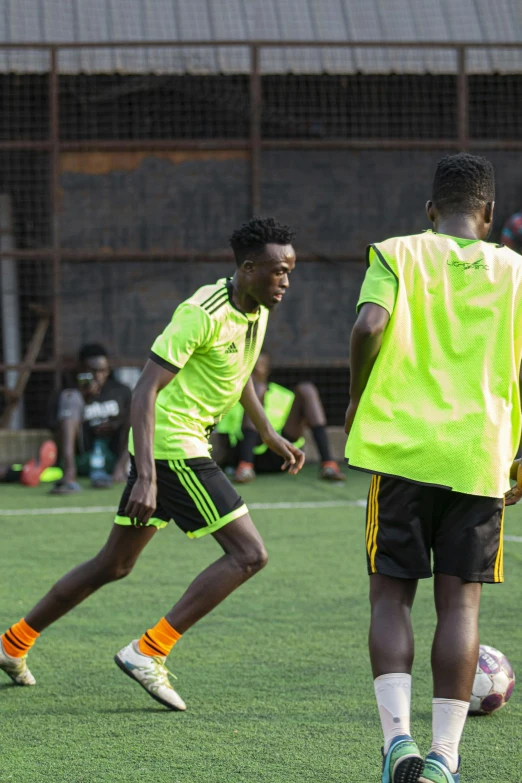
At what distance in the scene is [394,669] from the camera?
3.24 m

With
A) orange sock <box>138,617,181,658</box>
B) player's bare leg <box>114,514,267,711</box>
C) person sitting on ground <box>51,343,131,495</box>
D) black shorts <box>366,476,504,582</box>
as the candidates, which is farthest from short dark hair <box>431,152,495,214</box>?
person sitting on ground <box>51,343,131,495</box>

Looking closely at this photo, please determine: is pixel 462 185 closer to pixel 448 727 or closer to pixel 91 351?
pixel 448 727

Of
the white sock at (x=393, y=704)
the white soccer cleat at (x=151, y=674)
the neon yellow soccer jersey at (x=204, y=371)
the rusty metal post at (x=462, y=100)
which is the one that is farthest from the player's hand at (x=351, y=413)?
the rusty metal post at (x=462, y=100)

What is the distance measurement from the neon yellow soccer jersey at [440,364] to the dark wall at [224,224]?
885 centimetres

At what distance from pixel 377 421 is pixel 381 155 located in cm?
951

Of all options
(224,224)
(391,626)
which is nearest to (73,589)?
(391,626)

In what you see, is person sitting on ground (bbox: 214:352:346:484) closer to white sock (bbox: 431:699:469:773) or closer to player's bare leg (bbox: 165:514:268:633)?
player's bare leg (bbox: 165:514:268:633)

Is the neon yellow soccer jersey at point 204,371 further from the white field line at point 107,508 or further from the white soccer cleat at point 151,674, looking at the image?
the white field line at point 107,508

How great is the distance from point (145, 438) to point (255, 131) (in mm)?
Answer: 8499

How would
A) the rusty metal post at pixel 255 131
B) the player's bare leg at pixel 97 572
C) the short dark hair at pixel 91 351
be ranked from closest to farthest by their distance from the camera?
1. the player's bare leg at pixel 97 572
2. the short dark hair at pixel 91 351
3. the rusty metal post at pixel 255 131

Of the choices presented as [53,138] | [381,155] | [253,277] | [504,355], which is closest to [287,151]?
[381,155]

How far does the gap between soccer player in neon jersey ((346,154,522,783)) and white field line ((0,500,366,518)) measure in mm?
6012

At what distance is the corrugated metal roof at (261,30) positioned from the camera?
12133mm

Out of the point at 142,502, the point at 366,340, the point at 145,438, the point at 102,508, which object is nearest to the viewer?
the point at 366,340
